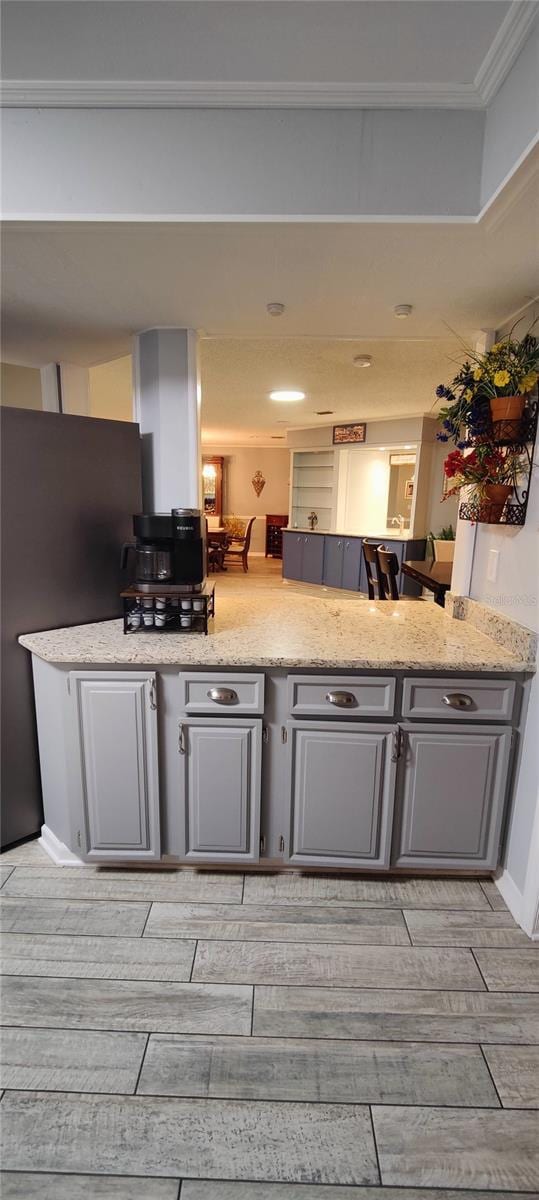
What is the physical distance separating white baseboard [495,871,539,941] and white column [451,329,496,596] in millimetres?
1191

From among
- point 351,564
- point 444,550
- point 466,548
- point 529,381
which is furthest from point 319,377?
point 351,564

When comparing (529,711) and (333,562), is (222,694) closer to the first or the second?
(529,711)

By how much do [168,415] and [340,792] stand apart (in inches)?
71.6

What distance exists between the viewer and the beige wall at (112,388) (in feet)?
12.2

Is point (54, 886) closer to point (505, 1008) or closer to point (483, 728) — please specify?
point (505, 1008)

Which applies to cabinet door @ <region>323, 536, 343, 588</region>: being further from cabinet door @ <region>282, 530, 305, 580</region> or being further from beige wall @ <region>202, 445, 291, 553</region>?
beige wall @ <region>202, 445, 291, 553</region>

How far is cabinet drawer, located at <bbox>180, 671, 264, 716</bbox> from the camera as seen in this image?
191 cm

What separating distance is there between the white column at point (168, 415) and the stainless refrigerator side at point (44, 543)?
15cm

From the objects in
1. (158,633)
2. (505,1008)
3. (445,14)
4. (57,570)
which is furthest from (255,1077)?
(445,14)

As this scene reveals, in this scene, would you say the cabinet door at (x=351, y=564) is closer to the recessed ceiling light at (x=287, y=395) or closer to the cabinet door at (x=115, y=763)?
the recessed ceiling light at (x=287, y=395)

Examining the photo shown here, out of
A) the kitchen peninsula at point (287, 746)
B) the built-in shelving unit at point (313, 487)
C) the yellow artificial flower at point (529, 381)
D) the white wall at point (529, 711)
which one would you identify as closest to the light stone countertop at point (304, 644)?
the kitchen peninsula at point (287, 746)

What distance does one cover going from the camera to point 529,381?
6.11 ft

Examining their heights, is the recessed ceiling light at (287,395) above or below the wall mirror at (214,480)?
above

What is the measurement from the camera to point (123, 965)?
1.69m
